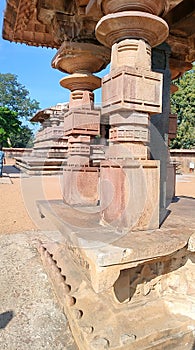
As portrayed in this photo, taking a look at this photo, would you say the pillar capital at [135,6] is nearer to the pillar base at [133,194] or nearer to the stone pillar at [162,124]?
the stone pillar at [162,124]

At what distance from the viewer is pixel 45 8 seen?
318cm

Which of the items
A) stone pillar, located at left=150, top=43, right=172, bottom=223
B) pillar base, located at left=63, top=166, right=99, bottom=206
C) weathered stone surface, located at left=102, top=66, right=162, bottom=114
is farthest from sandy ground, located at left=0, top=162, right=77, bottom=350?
weathered stone surface, located at left=102, top=66, right=162, bottom=114

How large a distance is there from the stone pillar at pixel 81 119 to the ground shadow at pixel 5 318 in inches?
59.4

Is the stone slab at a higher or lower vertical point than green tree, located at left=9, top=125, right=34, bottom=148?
lower

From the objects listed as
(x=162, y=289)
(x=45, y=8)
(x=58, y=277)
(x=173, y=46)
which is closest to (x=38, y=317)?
(x=58, y=277)

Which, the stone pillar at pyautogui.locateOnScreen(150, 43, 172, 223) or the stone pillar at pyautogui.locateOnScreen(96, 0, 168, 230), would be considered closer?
the stone pillar at pyautogui.locateOnScreen(96, 0, 168, 230)

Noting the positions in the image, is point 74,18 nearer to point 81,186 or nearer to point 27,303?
point 81,186

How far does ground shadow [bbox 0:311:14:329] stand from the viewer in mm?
2328

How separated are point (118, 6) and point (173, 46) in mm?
1613

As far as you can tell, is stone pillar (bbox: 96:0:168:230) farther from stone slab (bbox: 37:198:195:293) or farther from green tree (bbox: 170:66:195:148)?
green tree (bbox: 170:66:195:148)

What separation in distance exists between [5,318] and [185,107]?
2505 cm

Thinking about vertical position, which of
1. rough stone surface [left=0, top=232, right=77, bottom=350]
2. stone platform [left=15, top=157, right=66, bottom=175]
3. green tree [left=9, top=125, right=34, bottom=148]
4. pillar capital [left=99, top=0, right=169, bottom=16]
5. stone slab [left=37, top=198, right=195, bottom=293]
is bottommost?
rough stone surface [left=0, top=232, right=77, bottom=350]

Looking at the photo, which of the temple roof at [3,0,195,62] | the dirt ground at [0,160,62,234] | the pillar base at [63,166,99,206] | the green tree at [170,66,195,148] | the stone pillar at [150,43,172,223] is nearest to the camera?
the temple roof at [3,0,195,62]

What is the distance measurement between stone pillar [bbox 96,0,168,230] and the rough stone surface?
1.04 metres
